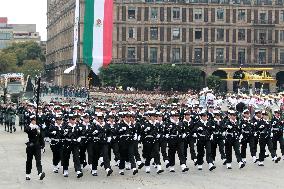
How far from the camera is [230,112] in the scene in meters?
21.1

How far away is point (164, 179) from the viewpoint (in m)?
18.5

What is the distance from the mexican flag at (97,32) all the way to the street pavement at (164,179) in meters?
9.76

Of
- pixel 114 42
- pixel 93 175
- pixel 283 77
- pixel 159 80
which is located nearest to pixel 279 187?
pixel 93 175

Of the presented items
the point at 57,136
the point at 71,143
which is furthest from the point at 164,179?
the point at 57,136

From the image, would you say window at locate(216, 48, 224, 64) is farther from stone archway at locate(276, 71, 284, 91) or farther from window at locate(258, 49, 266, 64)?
stone archway at locate(276, 71, 284, 91)

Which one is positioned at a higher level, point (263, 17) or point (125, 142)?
point (263, 17)

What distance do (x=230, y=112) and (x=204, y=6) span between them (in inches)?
2860

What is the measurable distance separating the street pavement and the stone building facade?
69.9 m

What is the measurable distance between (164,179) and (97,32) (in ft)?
44.6

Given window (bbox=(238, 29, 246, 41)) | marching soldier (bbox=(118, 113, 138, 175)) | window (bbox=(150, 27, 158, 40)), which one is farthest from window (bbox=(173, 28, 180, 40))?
marching soldier (bbox=(118, 113, 138, 175))

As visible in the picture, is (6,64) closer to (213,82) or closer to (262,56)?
(213,82)

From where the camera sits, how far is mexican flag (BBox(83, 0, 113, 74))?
1196 inches

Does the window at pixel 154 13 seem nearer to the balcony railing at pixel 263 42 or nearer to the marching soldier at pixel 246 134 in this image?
the balcony railing at pixel 263 42

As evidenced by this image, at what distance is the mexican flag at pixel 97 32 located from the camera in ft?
99.7
